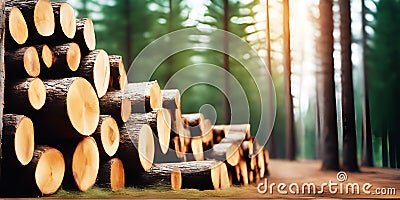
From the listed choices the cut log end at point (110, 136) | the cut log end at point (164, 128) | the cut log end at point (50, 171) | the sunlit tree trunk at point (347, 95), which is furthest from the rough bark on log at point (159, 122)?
the sunlit tree trunk at point (347, 95)

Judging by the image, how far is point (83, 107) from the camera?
3084 mm

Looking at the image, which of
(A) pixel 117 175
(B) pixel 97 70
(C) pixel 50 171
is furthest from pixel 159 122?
(C) pixel 50 171

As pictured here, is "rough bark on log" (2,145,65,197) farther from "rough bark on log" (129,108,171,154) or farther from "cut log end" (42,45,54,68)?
"rough bark on log" (129,108,171,154)

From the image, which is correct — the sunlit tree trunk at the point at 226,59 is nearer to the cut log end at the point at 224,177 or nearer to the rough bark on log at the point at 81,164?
the cut log end at the point at 224,177

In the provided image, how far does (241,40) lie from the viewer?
11.8ft

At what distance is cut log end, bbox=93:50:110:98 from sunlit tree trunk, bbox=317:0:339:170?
143 cm

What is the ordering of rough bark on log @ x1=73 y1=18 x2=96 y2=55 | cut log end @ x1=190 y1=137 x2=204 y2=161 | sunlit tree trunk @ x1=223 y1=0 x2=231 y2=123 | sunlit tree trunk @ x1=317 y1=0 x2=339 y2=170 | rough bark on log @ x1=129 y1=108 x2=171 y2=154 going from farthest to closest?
cut log end @ x1=190 y1=137 x2=204 y2=161
sunlit tree trunk @ x1=223 y1=0 x2=231 y2=123
rough bark on log @ x1=129 y1=108 x2=171 y2=154
sunlit tree trunk @ x1=317 y1=0 x2=339 y2=170
rough bark on log @ x1=73 y1=18 x2=96 y2=55

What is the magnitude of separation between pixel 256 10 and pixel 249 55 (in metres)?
0.32

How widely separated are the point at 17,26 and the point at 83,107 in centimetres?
61

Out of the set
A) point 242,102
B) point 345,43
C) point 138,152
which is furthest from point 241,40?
point 138,152

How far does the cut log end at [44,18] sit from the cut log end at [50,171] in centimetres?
71

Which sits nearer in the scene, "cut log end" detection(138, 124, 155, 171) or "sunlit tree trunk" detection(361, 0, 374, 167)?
"sunlit tree trunk" detection(361, 0, 374, 167)

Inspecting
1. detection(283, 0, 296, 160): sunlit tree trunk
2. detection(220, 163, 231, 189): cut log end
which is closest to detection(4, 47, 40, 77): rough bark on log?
detection(220, 163, 231, 189): cut log end

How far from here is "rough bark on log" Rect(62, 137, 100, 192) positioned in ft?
10.2
